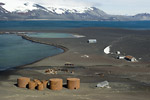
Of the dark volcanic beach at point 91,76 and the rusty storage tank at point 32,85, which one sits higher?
the rusty storage tank at point 32,85

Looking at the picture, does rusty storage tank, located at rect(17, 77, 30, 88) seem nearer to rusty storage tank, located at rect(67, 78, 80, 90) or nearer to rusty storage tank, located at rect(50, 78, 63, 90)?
rusty storage tank, located at rect(50, 78, 63, 90)

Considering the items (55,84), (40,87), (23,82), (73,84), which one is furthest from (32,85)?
(73,84)

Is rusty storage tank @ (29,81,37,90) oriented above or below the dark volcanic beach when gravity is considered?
above

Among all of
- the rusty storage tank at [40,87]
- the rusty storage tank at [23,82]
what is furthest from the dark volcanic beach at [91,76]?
the rusty storage tank at [23,82]

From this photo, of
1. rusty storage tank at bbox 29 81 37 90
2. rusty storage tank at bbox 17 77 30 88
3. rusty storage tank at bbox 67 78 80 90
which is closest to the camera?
rusty storage tank at bbox 29 81 37 90

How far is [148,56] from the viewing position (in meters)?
68.8

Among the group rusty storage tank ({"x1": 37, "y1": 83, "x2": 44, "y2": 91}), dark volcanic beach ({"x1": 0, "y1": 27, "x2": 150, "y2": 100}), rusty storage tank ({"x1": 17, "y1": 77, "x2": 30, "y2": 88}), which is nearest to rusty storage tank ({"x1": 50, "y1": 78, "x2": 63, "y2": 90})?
dark volcanic beach ({"x1": 0, "y1": 27, "x2": 150, "y2": 100})

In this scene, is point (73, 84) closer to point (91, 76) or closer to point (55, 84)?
point (55, 84)

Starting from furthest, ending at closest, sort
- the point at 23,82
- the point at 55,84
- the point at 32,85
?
the point at 23,82 → the point at 32,85 → the point at 55,84

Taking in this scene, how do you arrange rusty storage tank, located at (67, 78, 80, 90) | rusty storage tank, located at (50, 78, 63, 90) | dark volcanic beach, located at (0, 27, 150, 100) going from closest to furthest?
dark volcanic beach, located at (0, 27, 150, 100) < rusty storage tank, located at (50, 78, 63, 90) < rusty storage tank, located at (67, 78, 80, 90)

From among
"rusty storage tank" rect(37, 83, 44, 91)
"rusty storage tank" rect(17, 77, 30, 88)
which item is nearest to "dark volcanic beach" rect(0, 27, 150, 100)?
"rusty storage tank" rect(37, 83, 44, 91)

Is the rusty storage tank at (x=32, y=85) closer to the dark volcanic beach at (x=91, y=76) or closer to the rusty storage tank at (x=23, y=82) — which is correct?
the dark volcanic beach at (x=91, y=76)

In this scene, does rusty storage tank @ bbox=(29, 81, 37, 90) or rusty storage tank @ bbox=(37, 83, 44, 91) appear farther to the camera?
rusty storage tank @ bbox=(29, 81, 37, 90)

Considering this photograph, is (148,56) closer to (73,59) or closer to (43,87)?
(73,59)
